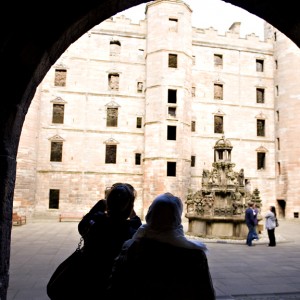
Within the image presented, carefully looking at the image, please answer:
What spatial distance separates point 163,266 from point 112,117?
91.2 feet

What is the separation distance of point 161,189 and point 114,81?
1034 cm

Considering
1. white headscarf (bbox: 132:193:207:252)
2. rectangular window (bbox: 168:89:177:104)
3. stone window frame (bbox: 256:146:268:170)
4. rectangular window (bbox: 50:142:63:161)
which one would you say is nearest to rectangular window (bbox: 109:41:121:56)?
rectangular window (bbox: 168:89:177:104)

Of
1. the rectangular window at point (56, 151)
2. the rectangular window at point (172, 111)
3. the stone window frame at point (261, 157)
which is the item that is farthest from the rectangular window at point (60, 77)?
the stone window frame at point (261, 157)

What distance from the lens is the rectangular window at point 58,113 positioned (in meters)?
28.5

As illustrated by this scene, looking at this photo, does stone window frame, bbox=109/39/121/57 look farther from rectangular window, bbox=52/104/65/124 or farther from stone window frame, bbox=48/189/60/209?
stone window frame, bbox=48/189/60/209

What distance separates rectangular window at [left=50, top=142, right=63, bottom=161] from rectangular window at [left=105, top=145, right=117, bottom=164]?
3.74 metres

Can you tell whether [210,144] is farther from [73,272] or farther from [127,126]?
[73,272]

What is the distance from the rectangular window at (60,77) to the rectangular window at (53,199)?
8.98m

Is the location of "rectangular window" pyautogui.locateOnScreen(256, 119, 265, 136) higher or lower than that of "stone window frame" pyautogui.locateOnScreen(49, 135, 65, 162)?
higher

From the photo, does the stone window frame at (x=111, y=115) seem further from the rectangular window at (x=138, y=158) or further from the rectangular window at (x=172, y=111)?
the rectangular window at (x=172, y=111)

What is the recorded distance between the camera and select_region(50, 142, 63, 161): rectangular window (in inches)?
1101

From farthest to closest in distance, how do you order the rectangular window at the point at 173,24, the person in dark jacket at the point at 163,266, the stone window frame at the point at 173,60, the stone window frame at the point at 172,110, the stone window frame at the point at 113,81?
the stone window frame at the point at 113,81, the rectangular window at the point at 173,24, the stone window frame at the point at 173,60, the stone window frame at the point at 172,110, the person in dark jacket at the point at 163,266

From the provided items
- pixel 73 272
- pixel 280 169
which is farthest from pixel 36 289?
pixel 280 169

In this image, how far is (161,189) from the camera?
2698cm
